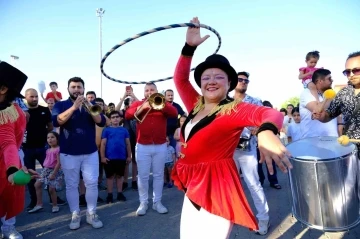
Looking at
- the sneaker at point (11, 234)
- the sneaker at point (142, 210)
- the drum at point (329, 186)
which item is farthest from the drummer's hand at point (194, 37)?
the sneaker at point (11, 234)

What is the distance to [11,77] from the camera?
2727mm

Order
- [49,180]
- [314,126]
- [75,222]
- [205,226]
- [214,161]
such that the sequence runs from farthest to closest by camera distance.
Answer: [49,180], [314,126], [75,222], [214,161], [205,226]

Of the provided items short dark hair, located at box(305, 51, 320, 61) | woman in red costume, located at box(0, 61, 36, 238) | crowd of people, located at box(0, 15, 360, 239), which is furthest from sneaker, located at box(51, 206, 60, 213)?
short dark hair, located at box(305, 51, 320, 61)

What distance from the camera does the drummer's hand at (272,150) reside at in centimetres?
144

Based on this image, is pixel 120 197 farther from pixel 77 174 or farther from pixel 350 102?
pixel 350 102

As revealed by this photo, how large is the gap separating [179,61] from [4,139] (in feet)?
6.04

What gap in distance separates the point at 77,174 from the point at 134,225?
123 centimetres

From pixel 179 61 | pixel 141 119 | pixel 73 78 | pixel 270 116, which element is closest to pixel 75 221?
pixel 141 119

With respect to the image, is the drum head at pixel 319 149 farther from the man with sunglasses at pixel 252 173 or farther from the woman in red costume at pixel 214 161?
the woman in red costume at pixel 214 161

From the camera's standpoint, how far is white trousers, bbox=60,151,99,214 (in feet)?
14.4

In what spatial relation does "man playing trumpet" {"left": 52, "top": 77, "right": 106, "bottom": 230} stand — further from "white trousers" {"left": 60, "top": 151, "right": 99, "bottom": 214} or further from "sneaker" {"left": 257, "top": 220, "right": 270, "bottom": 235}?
"sneaker" {"left": 257, "top": 220, "right": 270, "bottom": 235}

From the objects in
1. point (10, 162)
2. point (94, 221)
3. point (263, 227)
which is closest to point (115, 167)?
point (94, 221)

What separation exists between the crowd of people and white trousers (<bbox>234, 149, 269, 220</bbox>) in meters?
0.01

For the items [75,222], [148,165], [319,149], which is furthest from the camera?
[148,165]
